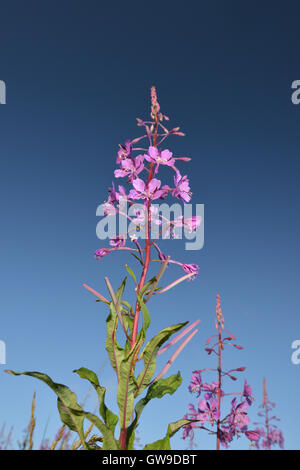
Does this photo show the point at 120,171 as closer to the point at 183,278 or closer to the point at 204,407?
the point at 183,278

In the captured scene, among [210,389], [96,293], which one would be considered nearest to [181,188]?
[96,293]

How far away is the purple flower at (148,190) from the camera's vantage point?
285 centimetres

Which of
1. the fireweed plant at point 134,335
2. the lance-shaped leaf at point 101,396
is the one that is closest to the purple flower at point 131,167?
the fireweed plant at point 134,335

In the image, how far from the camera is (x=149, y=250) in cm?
273

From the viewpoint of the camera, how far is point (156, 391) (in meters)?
2.41

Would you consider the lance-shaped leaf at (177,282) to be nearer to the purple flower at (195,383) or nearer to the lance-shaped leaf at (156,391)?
the lance-shaped leaf at (156,391)

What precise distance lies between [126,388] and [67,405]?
35 cm

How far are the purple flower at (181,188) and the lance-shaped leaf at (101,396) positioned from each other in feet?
4.76

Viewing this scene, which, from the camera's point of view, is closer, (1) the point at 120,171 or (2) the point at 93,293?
(2) the point at 93,293

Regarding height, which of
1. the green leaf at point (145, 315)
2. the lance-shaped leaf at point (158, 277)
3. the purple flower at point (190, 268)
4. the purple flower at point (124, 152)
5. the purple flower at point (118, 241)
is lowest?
the green leaf at point (145, 315)

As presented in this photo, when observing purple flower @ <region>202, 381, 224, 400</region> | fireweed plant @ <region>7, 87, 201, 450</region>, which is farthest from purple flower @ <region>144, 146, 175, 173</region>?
purple flower @ <region>202, 381, 224, 400</region>

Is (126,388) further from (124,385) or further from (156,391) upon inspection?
(156,391)

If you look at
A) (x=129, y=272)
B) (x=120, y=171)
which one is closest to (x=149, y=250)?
(x=129, y=272)
